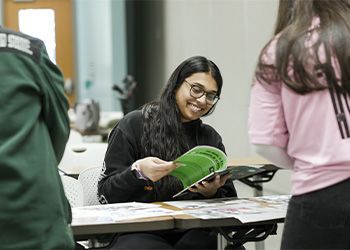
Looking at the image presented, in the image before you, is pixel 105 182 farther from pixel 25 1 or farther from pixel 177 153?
pixel 25 1

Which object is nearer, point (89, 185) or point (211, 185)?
point (211, 185)

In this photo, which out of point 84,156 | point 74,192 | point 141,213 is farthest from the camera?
point 84,156

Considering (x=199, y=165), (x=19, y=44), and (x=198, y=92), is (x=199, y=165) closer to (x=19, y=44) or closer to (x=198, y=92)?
(x=198, y=92)

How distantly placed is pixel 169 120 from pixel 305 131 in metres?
1.33

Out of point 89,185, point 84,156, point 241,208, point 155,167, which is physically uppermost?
point 155,167

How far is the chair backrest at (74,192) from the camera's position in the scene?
10.6 feet

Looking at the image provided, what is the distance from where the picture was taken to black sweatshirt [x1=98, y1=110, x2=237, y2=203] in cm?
302

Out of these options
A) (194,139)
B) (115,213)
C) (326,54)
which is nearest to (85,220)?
(115,213)

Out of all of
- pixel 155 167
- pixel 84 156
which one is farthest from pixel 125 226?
pixel 84 156

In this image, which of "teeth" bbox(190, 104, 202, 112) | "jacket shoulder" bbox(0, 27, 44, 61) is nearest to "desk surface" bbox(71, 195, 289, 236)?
"teeth" bbox(190, 104, 202, 112)

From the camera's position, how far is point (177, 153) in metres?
3.15

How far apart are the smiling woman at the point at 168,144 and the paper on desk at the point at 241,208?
0.47 feet

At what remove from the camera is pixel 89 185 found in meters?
3.45

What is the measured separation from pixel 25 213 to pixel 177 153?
1.38 m
